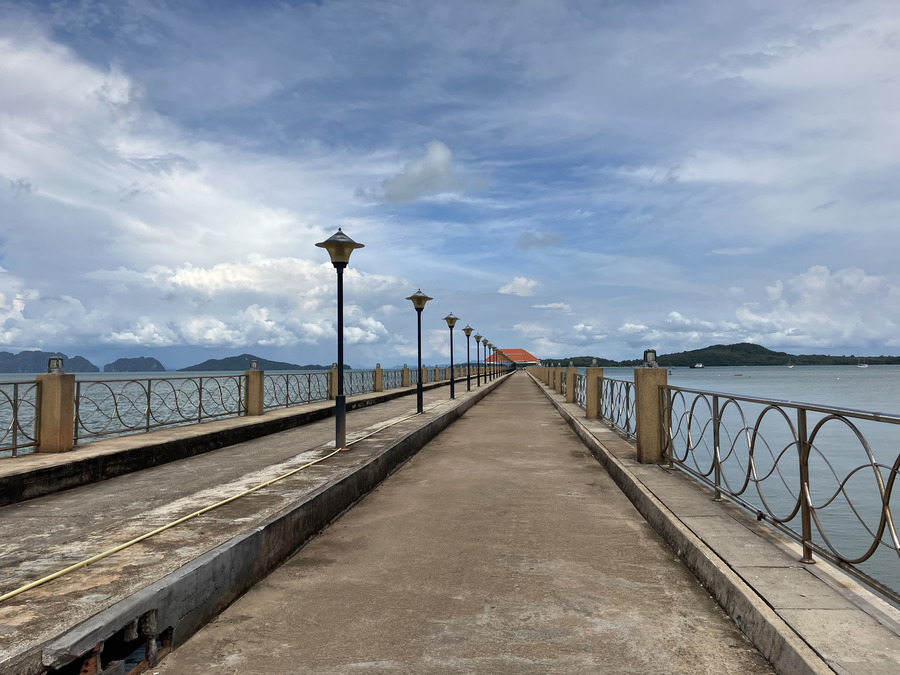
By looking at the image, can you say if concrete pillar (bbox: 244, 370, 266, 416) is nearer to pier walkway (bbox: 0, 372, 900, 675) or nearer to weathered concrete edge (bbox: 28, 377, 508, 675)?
pier walkway (bbox: 0, 372, 900, 675)

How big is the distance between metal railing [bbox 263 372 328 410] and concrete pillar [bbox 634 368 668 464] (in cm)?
1188

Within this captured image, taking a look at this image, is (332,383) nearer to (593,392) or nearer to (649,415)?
(593,392)

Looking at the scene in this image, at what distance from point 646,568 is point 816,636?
187 cm

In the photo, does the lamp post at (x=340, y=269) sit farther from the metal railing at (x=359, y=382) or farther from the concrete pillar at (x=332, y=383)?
the metal railing at (x=359, y=382)

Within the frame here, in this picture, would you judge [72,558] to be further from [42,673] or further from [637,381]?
[637,381]

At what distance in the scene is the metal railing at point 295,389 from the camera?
59.8ft

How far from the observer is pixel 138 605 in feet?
11.4

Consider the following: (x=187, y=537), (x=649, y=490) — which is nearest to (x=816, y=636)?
(x=649, y=490)

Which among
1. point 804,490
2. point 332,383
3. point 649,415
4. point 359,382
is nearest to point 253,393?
point 332,383

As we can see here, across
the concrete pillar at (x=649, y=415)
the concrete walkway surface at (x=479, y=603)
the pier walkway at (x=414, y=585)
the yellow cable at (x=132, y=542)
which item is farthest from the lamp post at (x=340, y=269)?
the concrete pillar at (x=649, y=415)

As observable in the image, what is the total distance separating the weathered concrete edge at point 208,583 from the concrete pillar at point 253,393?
940 centimetres

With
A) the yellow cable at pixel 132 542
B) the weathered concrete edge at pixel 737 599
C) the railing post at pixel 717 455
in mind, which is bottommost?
the weathered concrete edge at pixel 737 599

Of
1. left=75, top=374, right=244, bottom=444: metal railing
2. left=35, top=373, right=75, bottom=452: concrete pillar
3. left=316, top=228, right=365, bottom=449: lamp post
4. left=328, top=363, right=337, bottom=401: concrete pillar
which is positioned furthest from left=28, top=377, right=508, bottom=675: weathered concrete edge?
left=328, top=363, right=337, bottom=401: concrete pillar

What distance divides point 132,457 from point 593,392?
446 inches
